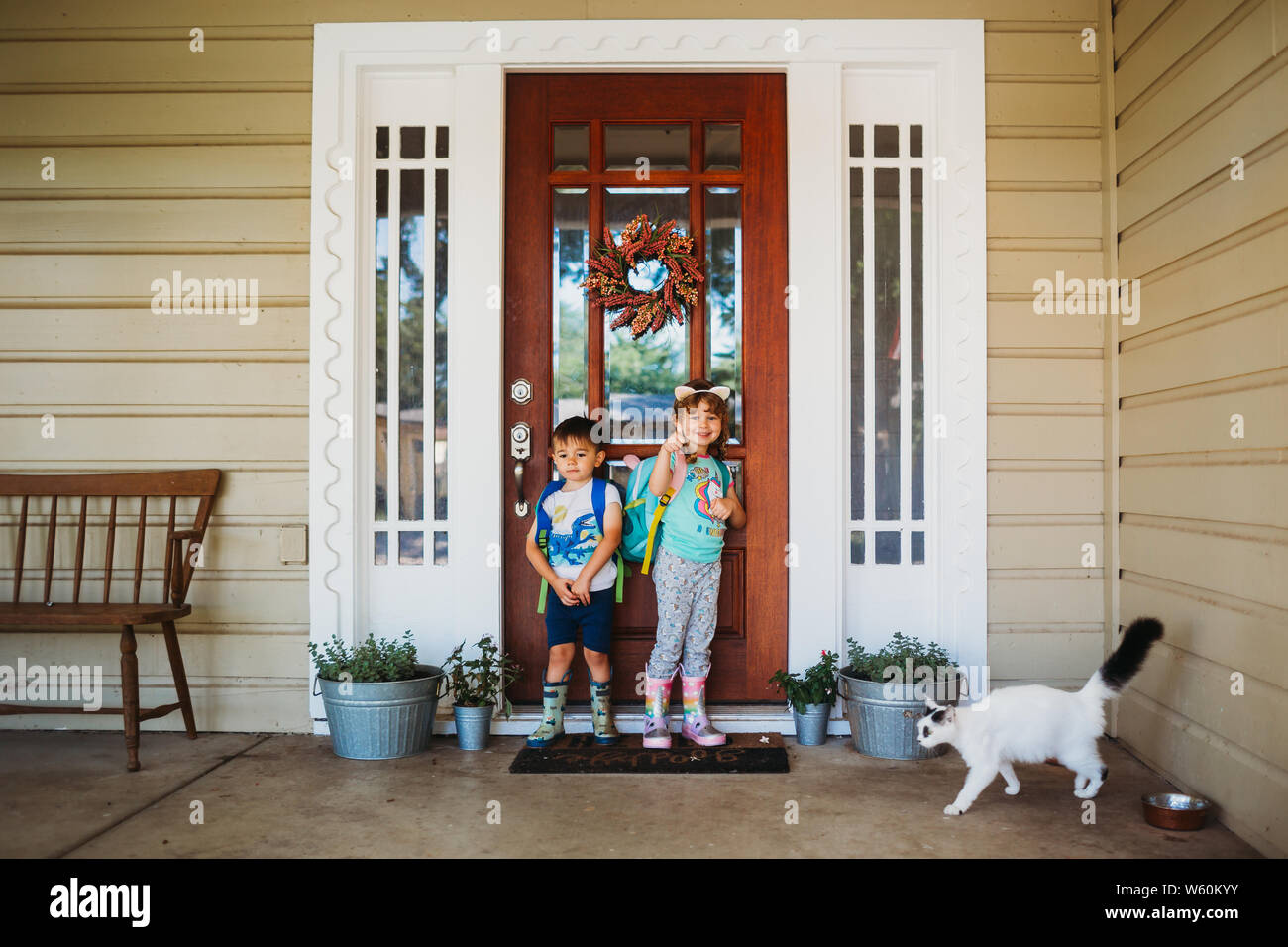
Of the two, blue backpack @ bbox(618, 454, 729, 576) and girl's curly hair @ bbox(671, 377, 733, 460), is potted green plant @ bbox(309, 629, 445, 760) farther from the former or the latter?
girl's curly hair @ bbox(671, 377, 733, 460)

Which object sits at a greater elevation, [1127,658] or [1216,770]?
[1127,658]

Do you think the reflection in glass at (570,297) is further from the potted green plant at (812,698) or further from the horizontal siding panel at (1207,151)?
the horizontal siding panel at (1207,151)

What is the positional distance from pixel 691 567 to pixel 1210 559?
60.6 inches

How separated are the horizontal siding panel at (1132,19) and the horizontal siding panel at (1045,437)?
128 centimetres

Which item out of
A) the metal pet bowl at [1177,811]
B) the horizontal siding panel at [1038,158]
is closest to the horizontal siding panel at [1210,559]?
the metal pet bowl at [1177,811]

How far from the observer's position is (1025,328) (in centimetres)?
346

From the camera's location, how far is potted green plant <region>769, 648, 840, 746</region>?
331cm

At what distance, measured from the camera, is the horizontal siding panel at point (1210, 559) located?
2445 mm

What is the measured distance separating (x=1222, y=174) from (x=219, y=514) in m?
3.41

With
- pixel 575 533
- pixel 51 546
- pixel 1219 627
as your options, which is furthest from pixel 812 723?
pixel 51 546

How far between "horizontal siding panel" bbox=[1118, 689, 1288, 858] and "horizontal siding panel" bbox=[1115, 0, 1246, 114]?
1.82 metres

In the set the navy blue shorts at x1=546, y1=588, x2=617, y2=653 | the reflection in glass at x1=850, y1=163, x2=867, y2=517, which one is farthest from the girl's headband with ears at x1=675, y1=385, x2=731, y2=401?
the navy blue shorts at x1=546, y1=588, x2=617, y2=653

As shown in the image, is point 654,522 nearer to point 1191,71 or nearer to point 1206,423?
point 1206,423

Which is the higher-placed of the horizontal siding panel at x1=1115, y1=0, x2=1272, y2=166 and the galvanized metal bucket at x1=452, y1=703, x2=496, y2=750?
the horizontal siding panel at x1=1115, y1=0, x2=1272, y2=166
